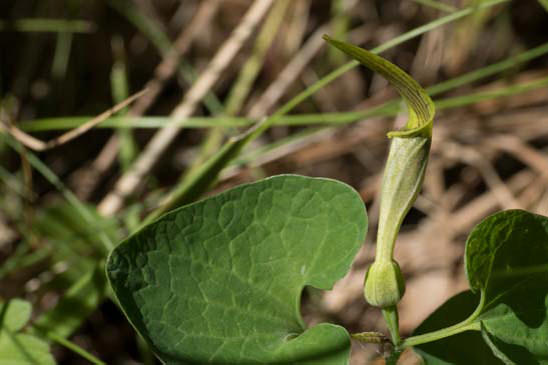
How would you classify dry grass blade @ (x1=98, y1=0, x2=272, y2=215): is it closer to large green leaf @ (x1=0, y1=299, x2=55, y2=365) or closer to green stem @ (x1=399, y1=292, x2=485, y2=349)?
large green leaf @ (x1=0, y1=299, x2=55, y2=365)

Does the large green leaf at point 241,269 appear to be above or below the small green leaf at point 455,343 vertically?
above

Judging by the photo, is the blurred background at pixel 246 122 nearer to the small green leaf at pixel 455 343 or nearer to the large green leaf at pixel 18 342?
the large green leaf at pixel 18 342

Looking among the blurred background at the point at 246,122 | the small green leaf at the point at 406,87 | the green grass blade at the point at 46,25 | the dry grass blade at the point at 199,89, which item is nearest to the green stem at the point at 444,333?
the small green leaf at the point at 406,87

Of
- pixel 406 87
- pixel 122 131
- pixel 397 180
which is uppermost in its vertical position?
pixel 406 87

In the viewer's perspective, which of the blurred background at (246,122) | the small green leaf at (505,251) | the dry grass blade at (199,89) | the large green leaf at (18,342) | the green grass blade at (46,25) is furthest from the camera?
the green grass blade at (46,25)

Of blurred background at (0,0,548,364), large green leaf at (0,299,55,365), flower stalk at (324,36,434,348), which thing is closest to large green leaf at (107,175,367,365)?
flower stalk at (324,36,434,348)

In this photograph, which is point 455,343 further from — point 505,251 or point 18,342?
point 18,342

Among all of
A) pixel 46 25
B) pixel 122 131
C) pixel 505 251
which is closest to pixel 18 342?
pixel 505 251
